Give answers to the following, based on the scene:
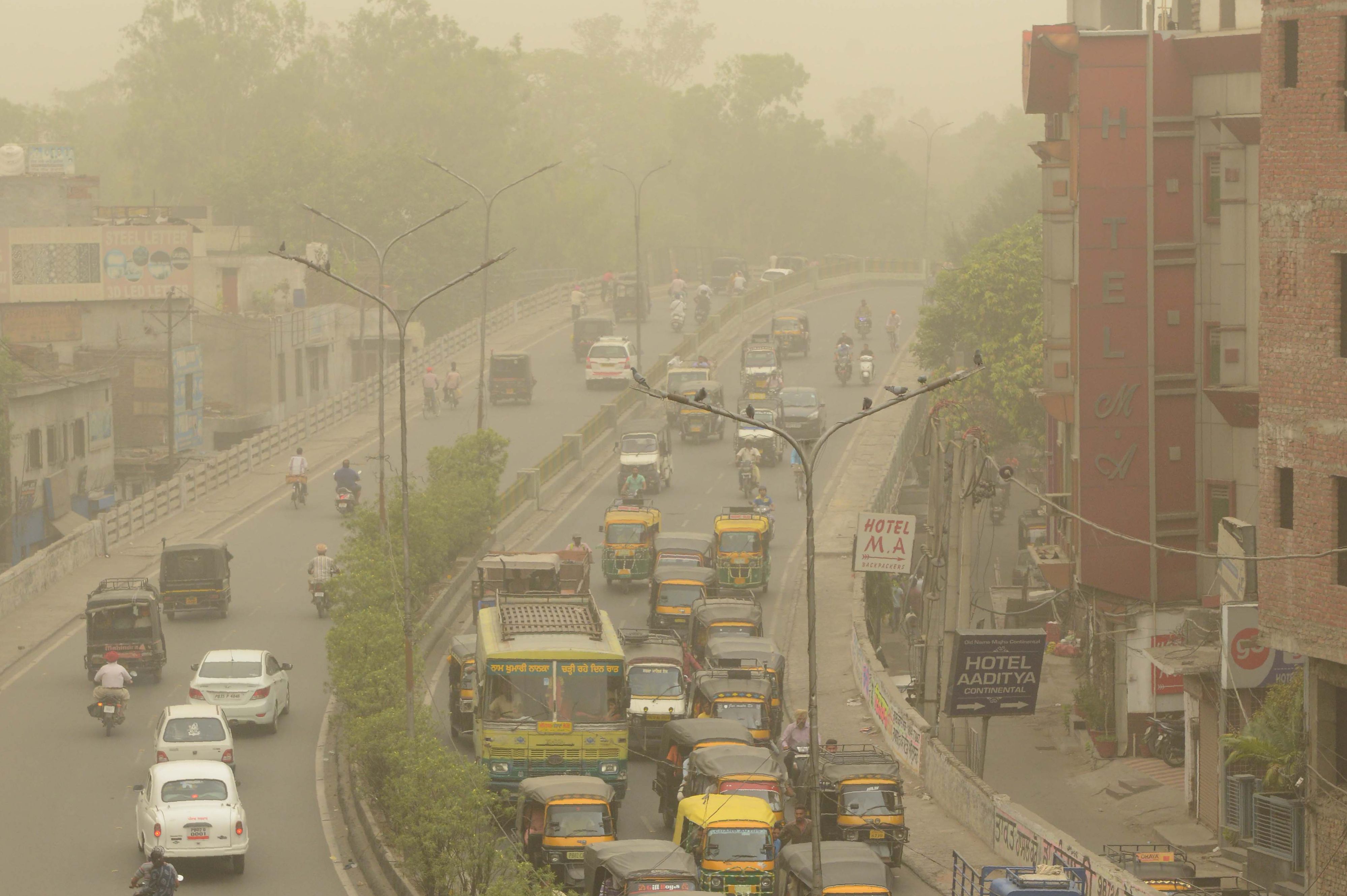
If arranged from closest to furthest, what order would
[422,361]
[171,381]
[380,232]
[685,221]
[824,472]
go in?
1. [824,472]
2. [171,381]
3. [422,361]
4. [380,232]
5. [685,221]

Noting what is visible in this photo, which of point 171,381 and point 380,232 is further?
point 380,232

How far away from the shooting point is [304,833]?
32.3m

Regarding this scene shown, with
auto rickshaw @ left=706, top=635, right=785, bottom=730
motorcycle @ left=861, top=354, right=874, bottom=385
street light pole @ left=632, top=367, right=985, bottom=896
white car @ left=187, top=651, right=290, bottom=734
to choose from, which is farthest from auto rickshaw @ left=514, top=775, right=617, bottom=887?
motorcycle @ left=861, top=354, right=874, bottom=385

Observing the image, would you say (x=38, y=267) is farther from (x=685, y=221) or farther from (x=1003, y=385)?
(x=685, y=221)

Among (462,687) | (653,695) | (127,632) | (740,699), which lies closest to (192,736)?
(462,687)

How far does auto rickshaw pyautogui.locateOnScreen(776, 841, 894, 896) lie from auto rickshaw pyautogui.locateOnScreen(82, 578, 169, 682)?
1958 cm

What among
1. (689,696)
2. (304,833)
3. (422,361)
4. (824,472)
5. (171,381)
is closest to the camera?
(304,833)

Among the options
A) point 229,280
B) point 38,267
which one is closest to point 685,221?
point 229,280

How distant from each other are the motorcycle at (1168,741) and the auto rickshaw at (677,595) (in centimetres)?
1090

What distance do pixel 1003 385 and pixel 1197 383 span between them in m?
25.3

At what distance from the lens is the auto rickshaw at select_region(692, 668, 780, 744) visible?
3556cm

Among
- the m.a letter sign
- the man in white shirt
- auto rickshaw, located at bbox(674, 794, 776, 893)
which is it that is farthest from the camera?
the m.a letter sign

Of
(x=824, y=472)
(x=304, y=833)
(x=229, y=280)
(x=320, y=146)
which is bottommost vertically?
(x=304, y=833)

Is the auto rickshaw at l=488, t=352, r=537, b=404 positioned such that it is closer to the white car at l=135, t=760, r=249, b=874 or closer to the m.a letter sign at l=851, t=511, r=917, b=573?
the m.a letter sign at l=851, t=511, r=917, b=573
